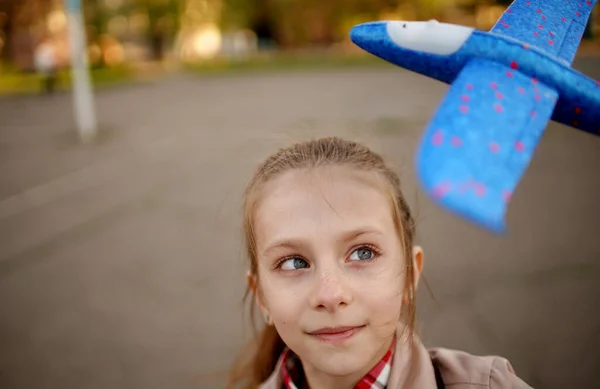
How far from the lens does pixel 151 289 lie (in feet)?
12.6

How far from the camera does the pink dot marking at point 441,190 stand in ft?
1.95

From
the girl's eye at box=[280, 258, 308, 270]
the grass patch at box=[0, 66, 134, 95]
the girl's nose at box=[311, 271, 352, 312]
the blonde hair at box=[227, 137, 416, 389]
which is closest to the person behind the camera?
the girl's nose at box=[311, 271, 352, 312]

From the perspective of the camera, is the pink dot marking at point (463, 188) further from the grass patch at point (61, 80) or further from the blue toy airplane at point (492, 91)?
the grass patch at point (61, 80)

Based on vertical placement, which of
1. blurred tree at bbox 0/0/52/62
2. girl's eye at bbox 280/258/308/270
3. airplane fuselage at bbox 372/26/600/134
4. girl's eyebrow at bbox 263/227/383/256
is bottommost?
blurred tree at bbox 0/0/52/62

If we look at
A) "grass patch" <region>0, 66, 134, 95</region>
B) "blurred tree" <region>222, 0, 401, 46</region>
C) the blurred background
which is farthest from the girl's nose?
"blurred tree" <region>222, 0, 401, 46</region>

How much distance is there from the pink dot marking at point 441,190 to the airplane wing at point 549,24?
40 cm

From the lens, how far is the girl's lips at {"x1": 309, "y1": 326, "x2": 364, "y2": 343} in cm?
121

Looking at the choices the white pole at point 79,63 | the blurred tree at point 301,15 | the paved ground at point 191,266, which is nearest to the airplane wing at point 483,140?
the paved ground at point 191,266

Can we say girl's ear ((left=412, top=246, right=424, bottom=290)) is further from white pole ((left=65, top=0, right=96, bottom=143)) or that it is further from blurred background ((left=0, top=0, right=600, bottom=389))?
white pole ((left=65, top=0, right=96, bottom=143))

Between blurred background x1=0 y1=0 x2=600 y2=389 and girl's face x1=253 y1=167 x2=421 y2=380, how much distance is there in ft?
1.89

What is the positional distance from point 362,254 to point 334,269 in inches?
4.1

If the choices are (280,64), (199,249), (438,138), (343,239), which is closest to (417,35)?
(438,138)

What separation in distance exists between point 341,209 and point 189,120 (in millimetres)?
10401

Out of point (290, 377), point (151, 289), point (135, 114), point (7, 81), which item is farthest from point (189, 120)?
point (7, 81)
